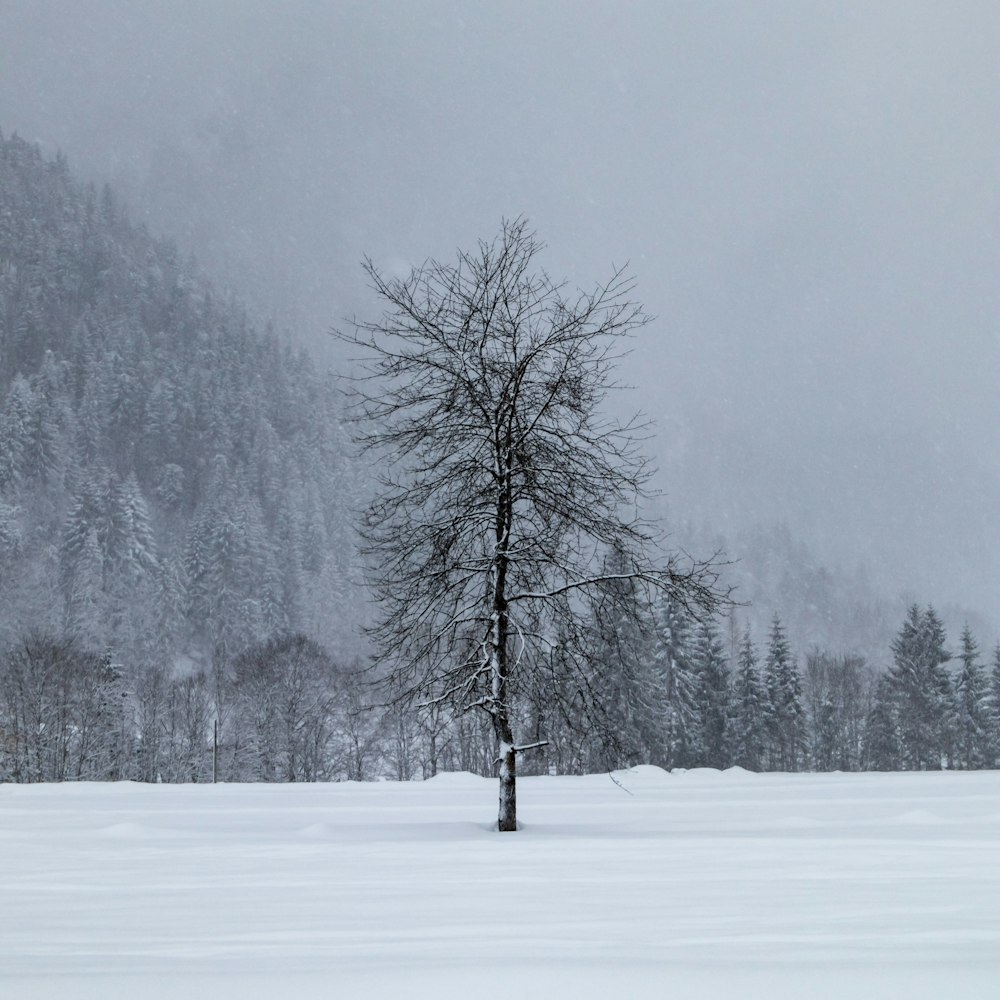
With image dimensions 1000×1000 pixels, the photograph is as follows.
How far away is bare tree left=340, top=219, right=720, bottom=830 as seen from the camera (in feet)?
47.6

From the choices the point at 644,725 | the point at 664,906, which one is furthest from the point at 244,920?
the point at 644,725

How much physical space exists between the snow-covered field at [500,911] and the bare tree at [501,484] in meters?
2.74

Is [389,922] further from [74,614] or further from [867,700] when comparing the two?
[74,614]

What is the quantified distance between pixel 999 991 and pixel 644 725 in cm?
5855

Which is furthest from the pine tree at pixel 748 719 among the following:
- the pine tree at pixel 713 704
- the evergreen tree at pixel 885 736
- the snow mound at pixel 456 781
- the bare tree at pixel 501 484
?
the bare tree at pixel 501 484

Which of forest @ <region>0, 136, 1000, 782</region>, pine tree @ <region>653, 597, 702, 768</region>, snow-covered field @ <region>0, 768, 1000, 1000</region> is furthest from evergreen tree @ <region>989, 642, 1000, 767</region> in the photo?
snow-covered field @ <region>0, 768, 1000, 1000</region>

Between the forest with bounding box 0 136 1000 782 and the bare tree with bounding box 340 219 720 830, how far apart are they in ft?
2.51

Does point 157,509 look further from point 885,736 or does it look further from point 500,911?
point 500,911

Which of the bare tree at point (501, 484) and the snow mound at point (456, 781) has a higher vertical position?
the bare tree at point (501, 484)

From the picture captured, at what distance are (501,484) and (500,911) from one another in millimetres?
8716

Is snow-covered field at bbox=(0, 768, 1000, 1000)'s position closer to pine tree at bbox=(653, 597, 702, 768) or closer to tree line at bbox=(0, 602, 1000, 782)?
tree line at bbox=(0, 602, 1000, 782)

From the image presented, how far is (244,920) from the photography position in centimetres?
625

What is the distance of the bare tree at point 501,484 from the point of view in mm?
14516

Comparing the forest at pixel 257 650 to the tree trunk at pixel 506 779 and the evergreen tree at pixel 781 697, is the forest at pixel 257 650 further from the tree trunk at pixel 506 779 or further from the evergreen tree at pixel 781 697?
the tree trunk at pixel 506 779
